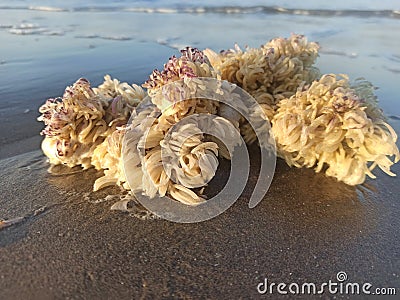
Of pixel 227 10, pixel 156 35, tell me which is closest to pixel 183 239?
pixel 156 35

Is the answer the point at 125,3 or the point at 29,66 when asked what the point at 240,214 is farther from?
the point at 125,3

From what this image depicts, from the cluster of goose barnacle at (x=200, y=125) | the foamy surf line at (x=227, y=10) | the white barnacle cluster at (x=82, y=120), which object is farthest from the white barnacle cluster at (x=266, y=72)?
the foamy surf line at (x=227, y=10)

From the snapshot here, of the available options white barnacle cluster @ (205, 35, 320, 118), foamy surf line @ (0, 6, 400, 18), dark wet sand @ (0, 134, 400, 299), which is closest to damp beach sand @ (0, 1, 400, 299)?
dark wet sand @ (0, 134, 400, 299)

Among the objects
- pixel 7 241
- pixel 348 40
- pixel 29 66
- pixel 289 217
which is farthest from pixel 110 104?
pixel 348 40

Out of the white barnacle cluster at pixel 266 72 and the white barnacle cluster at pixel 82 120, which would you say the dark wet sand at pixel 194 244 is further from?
the white barnacle cluster at pixel 266 72

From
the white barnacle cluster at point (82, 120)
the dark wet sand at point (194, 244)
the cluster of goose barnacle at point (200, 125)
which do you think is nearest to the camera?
the dark wet sand at point (194, 244)

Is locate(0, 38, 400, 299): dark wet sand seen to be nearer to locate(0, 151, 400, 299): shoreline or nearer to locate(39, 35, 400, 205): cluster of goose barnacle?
locate(0, 151, 400, 299): shoreline

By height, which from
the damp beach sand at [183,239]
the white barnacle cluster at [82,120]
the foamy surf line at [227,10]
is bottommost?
the foamy surf line at [227,10]

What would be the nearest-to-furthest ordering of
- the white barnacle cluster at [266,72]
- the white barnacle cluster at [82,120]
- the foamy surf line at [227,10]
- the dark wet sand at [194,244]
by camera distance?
1. the dark wet sand at [194,244]
2. the white barnacle cluster at [82,120]
3. the white barnacle cluster at [266,72]
4. the foamy surf line at [227,10]
